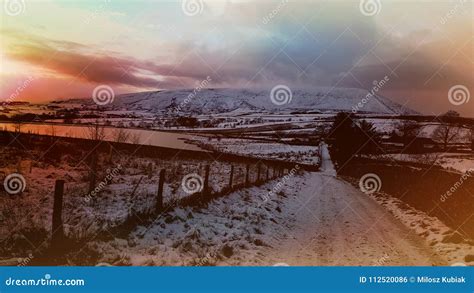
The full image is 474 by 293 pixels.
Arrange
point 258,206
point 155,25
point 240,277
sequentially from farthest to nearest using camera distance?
point 258,206
point 155,25
point 240,277

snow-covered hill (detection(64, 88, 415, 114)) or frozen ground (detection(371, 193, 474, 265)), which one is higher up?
snow-covered hill (detection(64, 88, 415, 114))

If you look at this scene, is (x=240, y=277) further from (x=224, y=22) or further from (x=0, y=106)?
(x=0, y=106)

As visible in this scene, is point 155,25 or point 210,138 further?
point 210,138

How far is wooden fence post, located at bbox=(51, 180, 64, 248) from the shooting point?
18.7 ft

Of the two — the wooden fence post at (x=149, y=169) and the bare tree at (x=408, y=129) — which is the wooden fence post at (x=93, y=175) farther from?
the bare tree at (x=408, y=129)

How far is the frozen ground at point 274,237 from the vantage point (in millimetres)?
5934

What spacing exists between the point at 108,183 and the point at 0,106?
1.53 metres

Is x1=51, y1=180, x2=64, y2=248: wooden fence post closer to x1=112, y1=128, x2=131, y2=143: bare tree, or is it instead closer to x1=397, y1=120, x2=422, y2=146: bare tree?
x1=112, y1=128, x2=131, y2=143: bare tree

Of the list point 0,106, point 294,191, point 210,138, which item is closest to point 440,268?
point 294,191

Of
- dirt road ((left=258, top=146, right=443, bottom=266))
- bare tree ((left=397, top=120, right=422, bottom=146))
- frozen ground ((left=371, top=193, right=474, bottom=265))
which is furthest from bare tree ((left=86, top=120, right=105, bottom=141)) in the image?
bare tree ((left=397, top=120, right=422, bottom=146))

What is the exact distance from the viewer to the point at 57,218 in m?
5.72

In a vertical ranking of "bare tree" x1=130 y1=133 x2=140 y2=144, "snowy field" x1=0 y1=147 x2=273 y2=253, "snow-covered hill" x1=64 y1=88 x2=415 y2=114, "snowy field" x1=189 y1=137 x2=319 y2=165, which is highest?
"snow-covered hill" x1=64 y1=88 x2=415 y2=114

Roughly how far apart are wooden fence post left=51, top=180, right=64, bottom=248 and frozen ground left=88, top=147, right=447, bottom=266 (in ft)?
1.17

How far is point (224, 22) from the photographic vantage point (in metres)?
6.36
